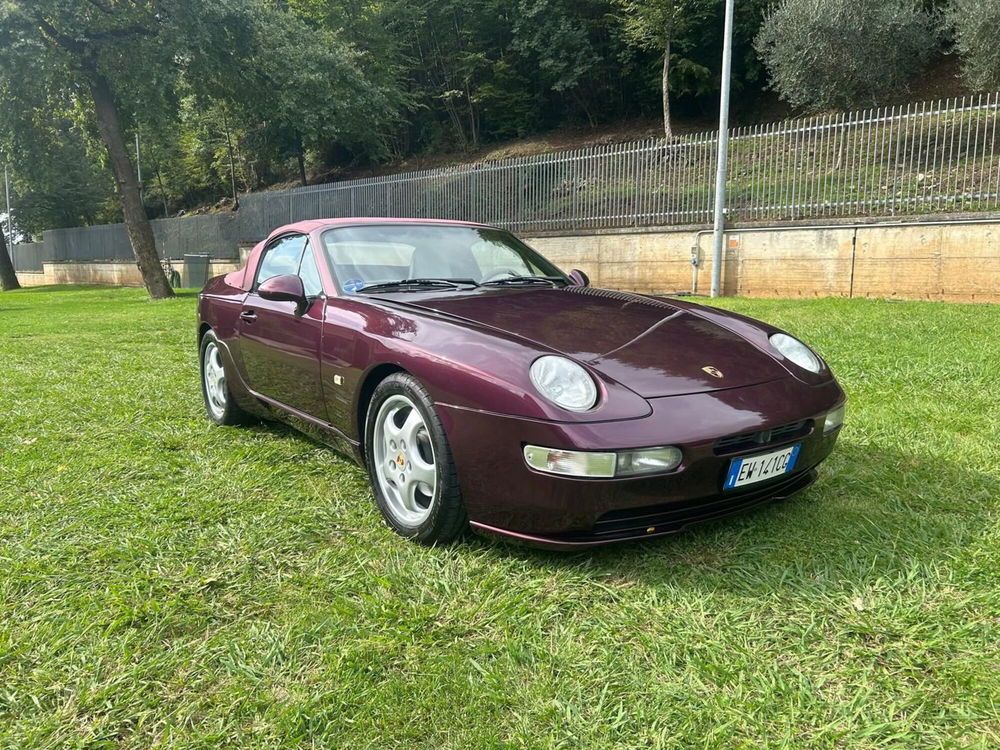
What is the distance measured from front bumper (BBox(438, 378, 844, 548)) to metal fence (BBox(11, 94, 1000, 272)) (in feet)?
33.3

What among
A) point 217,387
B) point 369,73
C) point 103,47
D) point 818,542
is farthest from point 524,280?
point 369,73

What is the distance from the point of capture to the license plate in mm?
2377

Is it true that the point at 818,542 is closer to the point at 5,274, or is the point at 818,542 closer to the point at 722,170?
the point at 722,170

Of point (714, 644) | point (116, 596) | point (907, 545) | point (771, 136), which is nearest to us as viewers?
point (714, 644)

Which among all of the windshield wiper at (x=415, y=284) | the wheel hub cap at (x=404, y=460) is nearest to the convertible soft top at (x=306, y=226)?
the windshield wiper at (x=415, y=284)

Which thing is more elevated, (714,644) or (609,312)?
(609,312)

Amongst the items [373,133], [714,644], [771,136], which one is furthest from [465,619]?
[373,133]

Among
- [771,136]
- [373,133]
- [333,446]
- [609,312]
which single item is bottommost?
[333,446]

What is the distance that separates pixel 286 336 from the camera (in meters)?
3.49

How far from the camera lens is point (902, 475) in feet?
10.4

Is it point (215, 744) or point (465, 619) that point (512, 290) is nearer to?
point (465, 619)

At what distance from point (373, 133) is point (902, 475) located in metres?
25.9

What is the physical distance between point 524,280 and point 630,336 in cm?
106

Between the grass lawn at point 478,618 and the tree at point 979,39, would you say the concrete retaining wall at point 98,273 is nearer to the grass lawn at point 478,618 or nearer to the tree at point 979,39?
the tree at point 979,39
